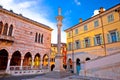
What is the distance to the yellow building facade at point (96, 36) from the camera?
53.4ft

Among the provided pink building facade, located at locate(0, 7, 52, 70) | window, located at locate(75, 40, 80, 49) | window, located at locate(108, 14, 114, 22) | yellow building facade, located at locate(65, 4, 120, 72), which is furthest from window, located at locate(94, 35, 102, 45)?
pink building facade, located at locate(0, 7, 52, 70)

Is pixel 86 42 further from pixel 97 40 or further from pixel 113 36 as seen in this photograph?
pixel 113 36

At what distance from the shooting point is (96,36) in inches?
754

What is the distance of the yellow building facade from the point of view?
1627cm

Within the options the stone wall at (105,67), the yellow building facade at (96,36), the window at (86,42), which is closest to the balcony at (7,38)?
the stone wall at (105,67)

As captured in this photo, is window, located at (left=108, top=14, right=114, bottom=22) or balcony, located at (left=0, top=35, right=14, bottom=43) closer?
balcony, located at (left=0, top=35, right=14, bottom=43)

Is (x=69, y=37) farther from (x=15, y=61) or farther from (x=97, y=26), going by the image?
(x=15, y=61)

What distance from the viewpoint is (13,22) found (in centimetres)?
1872

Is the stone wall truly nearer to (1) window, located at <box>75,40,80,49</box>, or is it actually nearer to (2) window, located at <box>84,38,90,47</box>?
(2) window, located at <box>84,38,90,47</box>

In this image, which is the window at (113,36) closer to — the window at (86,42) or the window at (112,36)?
the window at (112,36)

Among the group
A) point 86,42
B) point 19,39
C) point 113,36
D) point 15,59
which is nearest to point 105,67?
point 113,36

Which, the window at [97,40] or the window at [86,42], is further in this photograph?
the window at [86,42]

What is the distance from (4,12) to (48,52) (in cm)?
1294

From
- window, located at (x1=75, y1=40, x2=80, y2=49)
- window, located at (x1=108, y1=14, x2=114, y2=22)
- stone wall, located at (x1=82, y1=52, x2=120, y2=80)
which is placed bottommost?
stone wall, located at (x1=82, y1=52, x2=120, y2=80)
